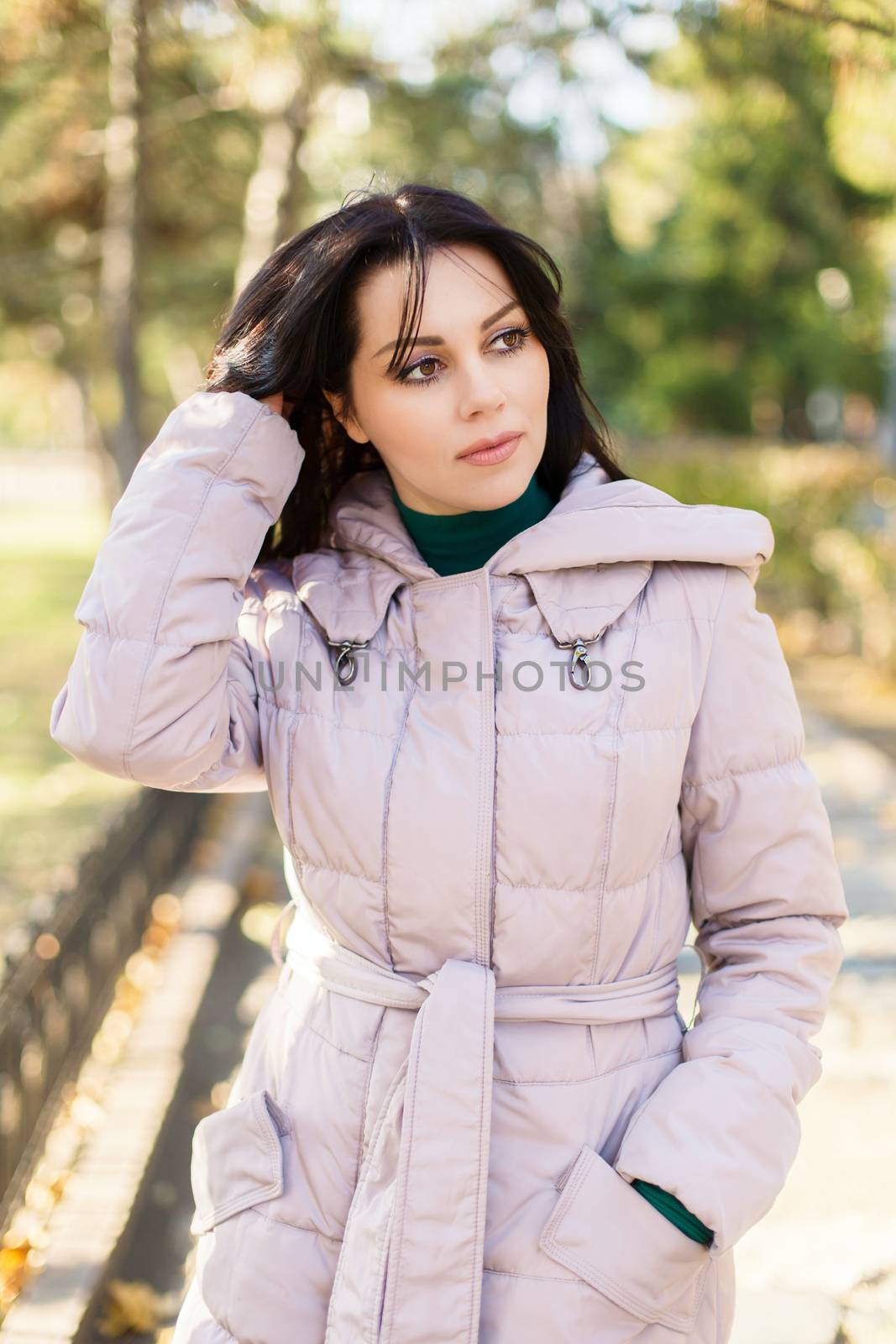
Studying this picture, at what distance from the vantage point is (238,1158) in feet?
5.82

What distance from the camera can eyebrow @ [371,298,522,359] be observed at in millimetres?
1788

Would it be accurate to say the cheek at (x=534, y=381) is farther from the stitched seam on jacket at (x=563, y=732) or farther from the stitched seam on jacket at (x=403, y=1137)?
the stitched seam on jacket at (x=403, y=1137)

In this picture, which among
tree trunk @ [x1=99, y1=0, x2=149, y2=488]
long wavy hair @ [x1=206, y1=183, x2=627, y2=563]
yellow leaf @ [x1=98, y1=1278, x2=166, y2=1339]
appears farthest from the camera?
tree trunk @ [x1=99, y1=0, x2=149, y2=488]

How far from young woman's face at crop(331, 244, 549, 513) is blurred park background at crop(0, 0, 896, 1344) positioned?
0.31 meters

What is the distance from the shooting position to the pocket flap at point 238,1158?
1.74 meters

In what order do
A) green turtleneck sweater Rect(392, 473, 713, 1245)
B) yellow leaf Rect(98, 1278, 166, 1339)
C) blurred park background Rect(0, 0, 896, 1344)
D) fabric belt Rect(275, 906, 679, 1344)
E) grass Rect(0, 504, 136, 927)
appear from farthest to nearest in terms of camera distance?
grass Rect(0, 504, 136, 927) < blurred park background Rect(0, 0, 896, 1344) < yellow leaf Rect(98, 1278, 166, 1339) < green turtleneck sweater Rect(392, 473, 713, 1245) < fabric belt Rect(275, 906, 679, 1344)

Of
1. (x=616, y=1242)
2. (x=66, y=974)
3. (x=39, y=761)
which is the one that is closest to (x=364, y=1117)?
(x=616, y=1242)

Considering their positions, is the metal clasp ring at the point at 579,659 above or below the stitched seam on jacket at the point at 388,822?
above

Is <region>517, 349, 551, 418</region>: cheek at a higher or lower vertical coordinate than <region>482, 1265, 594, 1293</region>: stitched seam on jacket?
higher

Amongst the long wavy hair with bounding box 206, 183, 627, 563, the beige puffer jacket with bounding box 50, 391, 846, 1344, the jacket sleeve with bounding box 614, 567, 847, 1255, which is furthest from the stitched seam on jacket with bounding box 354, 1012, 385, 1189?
the long wavy hair with bounding box 206, 183, 627, 563

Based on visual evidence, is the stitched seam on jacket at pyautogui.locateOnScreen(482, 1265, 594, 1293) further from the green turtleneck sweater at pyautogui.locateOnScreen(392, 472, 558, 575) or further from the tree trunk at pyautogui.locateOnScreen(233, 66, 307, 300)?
the tree trunk at pyautogui.locateOnScreen(233, 66, 307, 300)

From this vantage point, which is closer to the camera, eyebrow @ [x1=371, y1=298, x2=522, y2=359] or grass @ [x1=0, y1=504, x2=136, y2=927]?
eyebrow @ [x1=371, y1=298, x2=522, y2=359]

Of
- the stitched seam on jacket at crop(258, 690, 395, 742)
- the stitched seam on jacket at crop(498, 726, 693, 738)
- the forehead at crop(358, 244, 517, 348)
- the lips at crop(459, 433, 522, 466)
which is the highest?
the forehead at crop(358, 244, 517, 348)

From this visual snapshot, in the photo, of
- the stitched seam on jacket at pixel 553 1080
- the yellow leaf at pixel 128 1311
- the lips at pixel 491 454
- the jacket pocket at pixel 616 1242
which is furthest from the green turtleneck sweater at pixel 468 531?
the yellow leaf at pixel 128 1311
